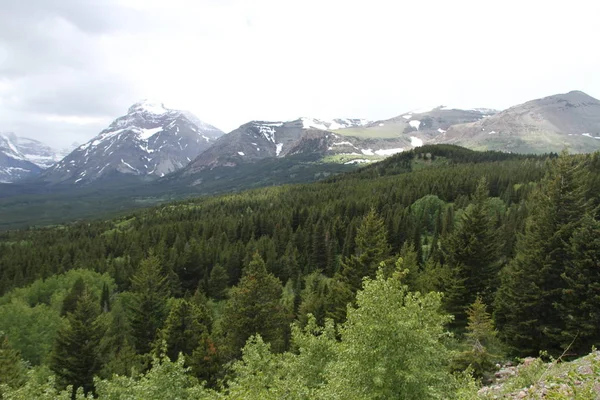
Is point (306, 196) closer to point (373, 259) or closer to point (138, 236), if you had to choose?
point (138, 236)

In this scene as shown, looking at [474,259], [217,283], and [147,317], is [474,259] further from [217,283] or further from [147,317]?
[217,283]

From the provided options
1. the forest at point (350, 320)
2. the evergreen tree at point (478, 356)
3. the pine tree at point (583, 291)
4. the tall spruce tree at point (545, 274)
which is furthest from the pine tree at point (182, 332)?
the pine tree at point (583, 291)

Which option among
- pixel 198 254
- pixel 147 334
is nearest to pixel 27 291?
pixel 198 254

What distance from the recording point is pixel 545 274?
2894 cm

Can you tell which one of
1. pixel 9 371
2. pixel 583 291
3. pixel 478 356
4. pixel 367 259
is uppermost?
pixel 583 291

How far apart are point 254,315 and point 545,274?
2729cm

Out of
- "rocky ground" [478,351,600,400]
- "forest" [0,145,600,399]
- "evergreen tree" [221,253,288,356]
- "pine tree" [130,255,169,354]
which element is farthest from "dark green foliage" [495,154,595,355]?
"pine tree" [130,255,169,354]

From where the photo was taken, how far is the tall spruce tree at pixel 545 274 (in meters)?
28.0

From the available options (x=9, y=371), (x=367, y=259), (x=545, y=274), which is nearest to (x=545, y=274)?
(x=545, y=274)

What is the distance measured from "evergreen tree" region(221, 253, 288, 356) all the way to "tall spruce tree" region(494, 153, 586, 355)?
870 inches

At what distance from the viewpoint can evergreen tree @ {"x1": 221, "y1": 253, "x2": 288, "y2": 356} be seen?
121 feet

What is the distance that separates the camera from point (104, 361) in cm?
4006

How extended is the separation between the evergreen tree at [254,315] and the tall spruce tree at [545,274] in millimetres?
22104

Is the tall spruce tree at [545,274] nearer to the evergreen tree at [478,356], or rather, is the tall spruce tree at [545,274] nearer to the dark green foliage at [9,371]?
the evergreen tree at [478,356]
